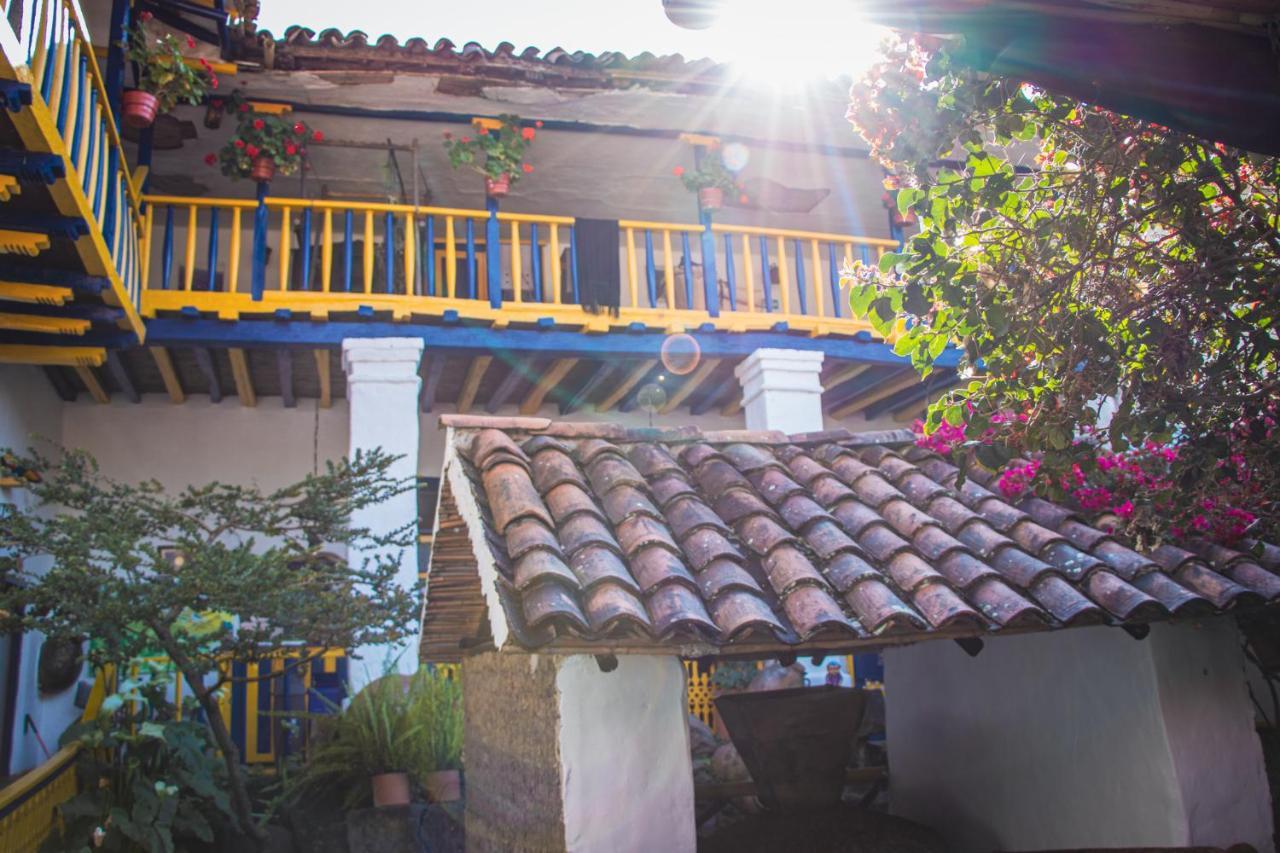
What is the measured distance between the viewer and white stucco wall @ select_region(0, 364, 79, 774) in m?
8.14

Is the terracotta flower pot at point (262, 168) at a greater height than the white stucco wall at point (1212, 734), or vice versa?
the terracotta flower pot at point (262, 168)

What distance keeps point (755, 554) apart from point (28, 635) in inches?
295

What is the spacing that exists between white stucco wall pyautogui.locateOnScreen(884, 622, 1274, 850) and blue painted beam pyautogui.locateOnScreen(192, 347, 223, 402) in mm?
6586

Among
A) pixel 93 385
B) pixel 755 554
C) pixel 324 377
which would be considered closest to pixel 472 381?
pixel 324 377

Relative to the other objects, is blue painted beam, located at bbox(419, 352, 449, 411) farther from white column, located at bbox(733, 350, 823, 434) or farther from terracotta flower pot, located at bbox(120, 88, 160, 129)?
terracotta flower pot, located at bbox(120, 88, 160, 129)

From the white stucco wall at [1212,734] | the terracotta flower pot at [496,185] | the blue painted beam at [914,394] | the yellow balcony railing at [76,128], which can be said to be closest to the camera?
the white stucco wall at [1212,734]

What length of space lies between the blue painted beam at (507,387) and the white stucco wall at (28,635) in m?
3.87

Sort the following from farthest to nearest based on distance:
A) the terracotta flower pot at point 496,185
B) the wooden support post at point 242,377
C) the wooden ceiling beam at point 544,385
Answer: the wooden ceiling beam at point 544,385 < the terracotta flower pot at point 496,185 < the wooden support post at point 242,377

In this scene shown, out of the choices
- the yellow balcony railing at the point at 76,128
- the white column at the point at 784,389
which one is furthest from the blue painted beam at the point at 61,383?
the white column at the point at 784,389

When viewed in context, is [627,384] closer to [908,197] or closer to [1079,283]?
[1079,283]

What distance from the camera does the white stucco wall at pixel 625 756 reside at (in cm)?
302

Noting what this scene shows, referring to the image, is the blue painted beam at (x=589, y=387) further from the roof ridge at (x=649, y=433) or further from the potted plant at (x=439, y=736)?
the roof ridge at (x=649, y=433)

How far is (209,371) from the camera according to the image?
936cm

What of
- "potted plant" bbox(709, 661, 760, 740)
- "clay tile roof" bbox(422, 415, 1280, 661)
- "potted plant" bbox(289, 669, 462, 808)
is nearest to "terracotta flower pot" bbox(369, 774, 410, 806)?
"potted plant" bbox(289, 669, 462, 808)
